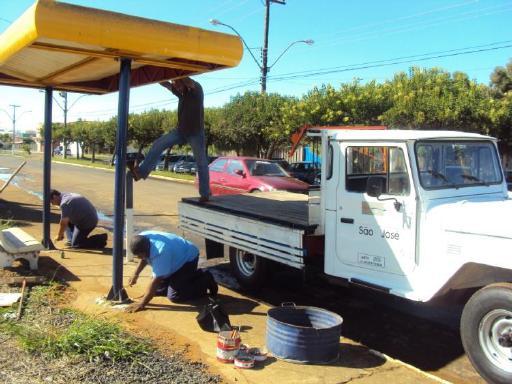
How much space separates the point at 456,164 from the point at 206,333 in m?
2.99

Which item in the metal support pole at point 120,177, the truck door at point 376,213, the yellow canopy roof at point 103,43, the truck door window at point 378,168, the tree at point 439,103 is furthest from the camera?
the tree at point 439,103

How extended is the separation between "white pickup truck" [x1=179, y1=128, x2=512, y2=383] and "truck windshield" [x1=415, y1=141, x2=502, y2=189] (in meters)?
0.01

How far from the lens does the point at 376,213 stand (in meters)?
5.31

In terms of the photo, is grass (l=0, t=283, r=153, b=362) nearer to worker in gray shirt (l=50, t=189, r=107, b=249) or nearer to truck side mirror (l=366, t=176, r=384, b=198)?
truck side mirror (l=366, t=176, r=384, b=198)

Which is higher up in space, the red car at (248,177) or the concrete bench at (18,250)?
the red car at (248,177)

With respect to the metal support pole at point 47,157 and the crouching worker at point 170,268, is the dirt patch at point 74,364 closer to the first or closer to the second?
the crouching worker at point 170,268

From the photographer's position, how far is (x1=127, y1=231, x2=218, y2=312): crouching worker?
600 centimetres

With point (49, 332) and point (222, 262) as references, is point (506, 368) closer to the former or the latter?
point (49, 332)

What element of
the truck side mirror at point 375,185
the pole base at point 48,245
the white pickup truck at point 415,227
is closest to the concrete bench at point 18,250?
the pole base at point 48,245

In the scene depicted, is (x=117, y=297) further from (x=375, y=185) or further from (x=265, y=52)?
(x=265, y=52)

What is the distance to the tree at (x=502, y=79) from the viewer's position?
32281 millimetres

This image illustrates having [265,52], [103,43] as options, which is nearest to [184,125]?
[103,43]

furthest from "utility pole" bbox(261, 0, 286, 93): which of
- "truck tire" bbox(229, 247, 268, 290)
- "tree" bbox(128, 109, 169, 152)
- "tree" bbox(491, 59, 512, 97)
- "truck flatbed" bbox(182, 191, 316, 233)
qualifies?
"truck tire" bbox(229, 247, 268, 290)

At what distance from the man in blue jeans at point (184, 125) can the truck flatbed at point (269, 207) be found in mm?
903
